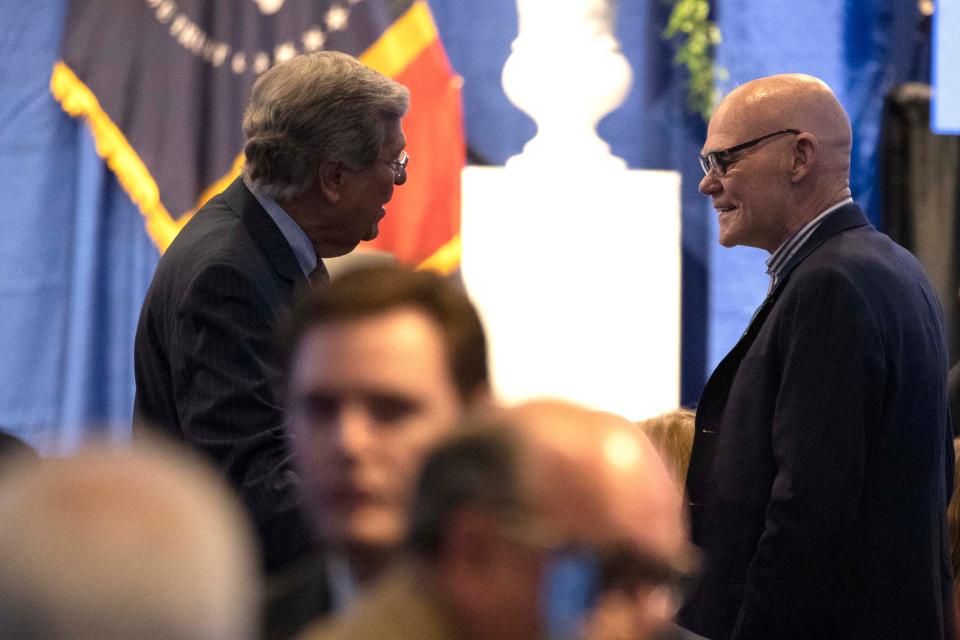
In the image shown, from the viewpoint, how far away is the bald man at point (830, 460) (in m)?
2.65

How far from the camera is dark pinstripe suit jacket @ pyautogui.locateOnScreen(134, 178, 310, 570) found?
2260 mm

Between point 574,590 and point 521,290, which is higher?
point 574,590

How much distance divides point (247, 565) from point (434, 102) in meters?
4.52

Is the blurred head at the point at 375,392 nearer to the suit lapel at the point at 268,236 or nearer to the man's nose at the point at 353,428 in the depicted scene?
the man's nose at the point at 353,428

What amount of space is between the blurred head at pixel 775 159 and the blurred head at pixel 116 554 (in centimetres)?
239

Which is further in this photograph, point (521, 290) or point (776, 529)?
point (521, 290)

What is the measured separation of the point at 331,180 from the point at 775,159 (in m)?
0.98

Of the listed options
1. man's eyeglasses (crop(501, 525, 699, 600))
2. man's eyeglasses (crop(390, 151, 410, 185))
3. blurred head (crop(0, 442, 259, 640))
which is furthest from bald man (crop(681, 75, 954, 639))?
blurred head (crop(0, 442, 259, 640))

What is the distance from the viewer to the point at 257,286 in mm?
2367

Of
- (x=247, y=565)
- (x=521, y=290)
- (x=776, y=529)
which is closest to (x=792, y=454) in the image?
(x=776, y=529)

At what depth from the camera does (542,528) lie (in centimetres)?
93

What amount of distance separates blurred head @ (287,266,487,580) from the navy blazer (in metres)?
1.42

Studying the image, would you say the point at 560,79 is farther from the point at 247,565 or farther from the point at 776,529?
the point at 247,565

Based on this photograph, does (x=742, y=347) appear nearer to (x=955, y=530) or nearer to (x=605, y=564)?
(x=955, y=530)
